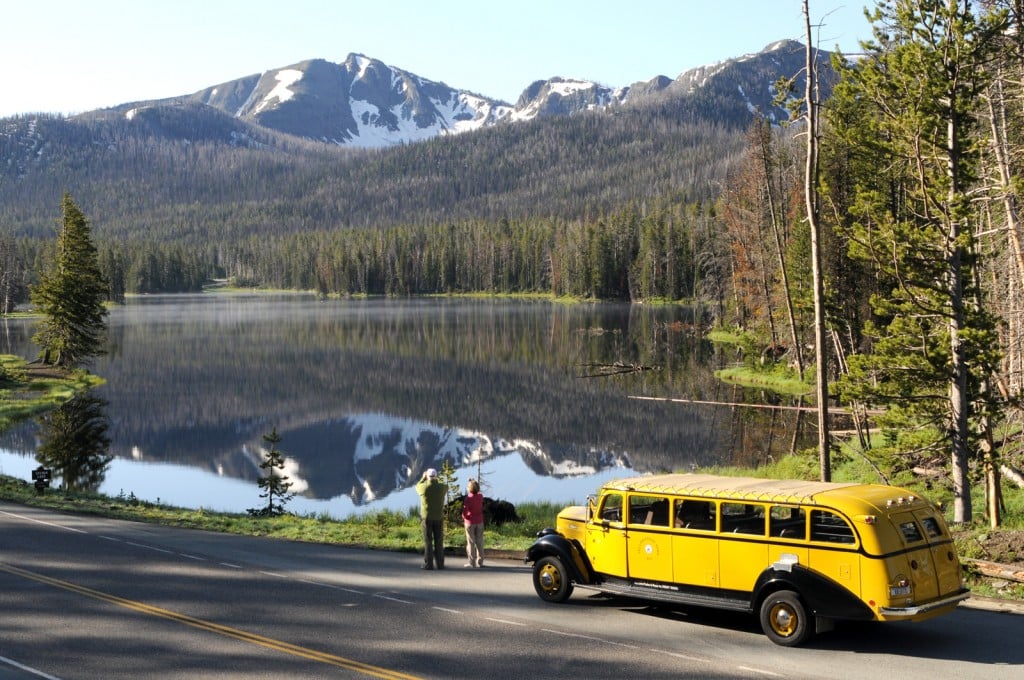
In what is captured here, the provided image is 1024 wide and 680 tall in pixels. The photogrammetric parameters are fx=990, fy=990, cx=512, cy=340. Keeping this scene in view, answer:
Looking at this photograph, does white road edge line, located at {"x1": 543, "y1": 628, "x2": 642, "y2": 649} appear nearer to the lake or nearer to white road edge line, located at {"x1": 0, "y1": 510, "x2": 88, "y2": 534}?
white road edge line, located at {"x1": 0, "y1": 510, "x2": 88, "y2": 534}

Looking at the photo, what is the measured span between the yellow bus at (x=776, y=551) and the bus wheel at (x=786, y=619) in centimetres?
1

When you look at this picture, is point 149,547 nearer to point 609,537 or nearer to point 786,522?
point 609,537

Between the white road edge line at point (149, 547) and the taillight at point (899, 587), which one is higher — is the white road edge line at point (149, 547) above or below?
below

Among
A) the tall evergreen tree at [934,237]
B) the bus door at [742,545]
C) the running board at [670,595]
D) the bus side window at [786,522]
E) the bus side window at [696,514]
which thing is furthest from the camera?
the tall evergreen tree at [934,237]

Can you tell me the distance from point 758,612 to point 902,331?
10.6 meters

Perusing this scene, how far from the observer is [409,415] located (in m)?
57.7

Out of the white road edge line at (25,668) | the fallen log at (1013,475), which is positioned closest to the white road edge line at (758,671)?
the white road edge line at (25,668)

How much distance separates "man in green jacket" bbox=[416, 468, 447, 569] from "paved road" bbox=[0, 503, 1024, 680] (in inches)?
16.6

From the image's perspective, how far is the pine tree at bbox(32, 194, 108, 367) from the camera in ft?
228

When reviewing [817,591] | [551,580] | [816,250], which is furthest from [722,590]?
[816,250]

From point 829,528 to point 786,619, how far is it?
4.65 ft

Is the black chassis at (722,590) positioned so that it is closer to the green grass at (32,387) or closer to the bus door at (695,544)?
the bus door at (695,544)

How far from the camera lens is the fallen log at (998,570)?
53.1 ft

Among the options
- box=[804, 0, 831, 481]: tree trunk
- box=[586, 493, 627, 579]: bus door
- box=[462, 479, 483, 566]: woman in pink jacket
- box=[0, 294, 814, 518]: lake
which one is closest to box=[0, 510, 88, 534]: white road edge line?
box=[0, 294, 814, 518]: lake
